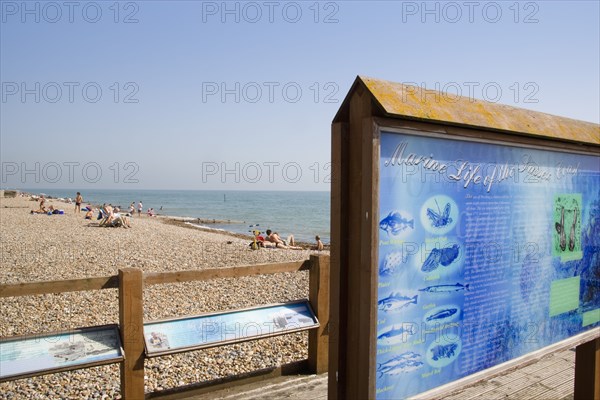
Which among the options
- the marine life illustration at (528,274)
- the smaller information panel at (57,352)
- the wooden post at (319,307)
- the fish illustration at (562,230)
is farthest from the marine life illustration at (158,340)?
the fish illustration at (562,230)

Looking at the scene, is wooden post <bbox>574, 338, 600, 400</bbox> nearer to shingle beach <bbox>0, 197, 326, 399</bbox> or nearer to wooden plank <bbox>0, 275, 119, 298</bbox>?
shingle beach <bbox>0, 197, 326, 399</bbox>

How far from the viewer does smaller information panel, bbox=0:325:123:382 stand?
2898 mm

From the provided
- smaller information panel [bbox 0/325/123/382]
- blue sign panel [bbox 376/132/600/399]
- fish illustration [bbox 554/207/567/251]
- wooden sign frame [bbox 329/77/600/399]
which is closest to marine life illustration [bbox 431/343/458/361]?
blue sign panel [bbox 376/132/600/399]

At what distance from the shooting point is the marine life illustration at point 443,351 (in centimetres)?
242

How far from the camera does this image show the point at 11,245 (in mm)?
17203

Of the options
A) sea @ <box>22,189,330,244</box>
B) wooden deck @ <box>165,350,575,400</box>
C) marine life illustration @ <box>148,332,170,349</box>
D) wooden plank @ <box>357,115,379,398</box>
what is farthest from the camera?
sea @ <box>22,189,330,244</box>

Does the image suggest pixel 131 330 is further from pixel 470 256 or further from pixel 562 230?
pixel 562 230

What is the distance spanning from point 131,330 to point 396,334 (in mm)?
2067

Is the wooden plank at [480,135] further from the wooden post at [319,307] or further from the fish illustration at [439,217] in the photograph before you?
the wooden post at [319,307]

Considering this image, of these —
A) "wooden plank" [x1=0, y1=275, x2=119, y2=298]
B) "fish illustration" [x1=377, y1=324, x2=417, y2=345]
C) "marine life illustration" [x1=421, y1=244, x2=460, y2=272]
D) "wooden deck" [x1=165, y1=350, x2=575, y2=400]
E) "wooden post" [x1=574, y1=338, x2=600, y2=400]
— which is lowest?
"wooden deck" [x1=165, y1=350, x2=575, y2=400]

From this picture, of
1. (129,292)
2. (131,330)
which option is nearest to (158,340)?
(131,330)

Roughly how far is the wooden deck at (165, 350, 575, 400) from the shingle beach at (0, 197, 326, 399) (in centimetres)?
170

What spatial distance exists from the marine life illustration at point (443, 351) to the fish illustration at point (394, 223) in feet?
2.40

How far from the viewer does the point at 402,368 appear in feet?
7.56
